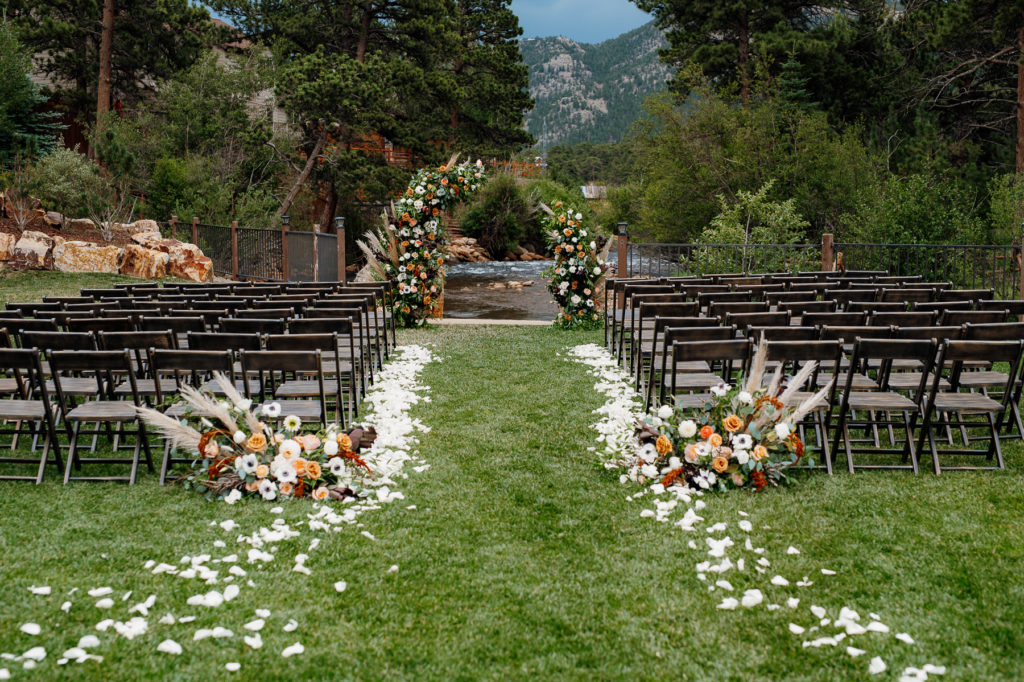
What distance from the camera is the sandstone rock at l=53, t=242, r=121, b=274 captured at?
19.4 metres

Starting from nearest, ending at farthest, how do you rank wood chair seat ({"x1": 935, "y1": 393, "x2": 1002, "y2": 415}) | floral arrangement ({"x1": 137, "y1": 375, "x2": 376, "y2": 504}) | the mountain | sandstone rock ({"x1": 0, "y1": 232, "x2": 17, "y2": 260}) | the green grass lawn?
the green grass lawn, floral arrangement ({"x1": 137, "y1": 375, "x2": 376, "y2": 504}), wood chair seat ({"x1": 935, "y1": 393, "x2": 1002, "y2": 415}), sandstone rock ({"x1": 0, "y1": 232, "x2": 17, "y2": 260}), the mountain

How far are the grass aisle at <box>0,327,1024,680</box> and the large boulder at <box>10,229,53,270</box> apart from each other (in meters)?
15.5

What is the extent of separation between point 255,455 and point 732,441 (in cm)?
313

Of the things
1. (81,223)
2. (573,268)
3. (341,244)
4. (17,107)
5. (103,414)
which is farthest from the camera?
(17,107)

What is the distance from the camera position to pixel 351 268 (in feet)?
105

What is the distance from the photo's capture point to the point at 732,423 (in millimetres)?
5590

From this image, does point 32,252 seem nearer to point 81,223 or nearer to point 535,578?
point 81,223

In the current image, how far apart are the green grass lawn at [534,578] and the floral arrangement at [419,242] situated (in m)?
8.23

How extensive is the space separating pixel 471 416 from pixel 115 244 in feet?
56.7

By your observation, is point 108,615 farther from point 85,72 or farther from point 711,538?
point 85,72

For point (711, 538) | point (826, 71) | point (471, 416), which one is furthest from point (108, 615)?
point (826, 71)

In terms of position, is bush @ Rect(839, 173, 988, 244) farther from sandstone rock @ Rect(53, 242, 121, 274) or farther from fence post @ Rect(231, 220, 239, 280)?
sandstone rock @ Rect(53, 242, 121, 274)

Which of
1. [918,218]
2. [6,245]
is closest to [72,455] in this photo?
[6,245]

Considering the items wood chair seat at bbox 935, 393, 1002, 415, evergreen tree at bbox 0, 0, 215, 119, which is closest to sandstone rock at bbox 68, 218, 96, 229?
evergreen tree at bbox 0, 0, 215, 119
